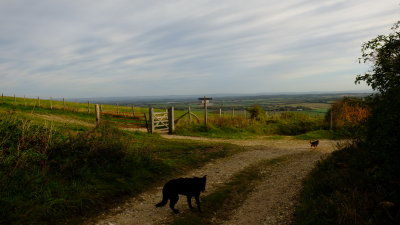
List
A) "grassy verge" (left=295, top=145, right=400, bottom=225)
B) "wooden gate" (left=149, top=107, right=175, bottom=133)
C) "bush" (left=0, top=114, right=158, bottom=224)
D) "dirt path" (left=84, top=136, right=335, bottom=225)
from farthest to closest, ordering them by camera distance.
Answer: "wooden gate" (left=149, top=107, right=175, bottom=133) → "dirt path" (left=84, top=136, right=335, bottom=225) → "bush" (left=0, top=114, right=158, bottom=224) → "grassy verge" (left=295, top=145, right=400, bottom=225)

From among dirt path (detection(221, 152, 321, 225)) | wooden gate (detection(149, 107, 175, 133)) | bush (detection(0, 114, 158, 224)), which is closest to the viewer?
bush (detection(0, 114, 158, 224))

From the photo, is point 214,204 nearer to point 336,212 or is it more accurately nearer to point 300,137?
point 336,212

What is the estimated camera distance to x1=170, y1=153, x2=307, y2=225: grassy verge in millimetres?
7332

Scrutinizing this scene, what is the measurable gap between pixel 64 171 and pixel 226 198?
5555mm

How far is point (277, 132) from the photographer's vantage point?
32250 mm

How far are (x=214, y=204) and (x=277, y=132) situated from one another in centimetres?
2523

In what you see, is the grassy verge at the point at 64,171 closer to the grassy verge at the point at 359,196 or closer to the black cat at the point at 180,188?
the black cat at the point at 180,188

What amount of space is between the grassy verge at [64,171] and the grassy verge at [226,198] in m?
2.65

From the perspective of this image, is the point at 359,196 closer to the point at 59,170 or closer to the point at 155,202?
the point at 155,202

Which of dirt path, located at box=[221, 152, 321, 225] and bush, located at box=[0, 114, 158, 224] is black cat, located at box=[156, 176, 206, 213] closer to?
dirt path, located at box=[221, 152, 321, 225]

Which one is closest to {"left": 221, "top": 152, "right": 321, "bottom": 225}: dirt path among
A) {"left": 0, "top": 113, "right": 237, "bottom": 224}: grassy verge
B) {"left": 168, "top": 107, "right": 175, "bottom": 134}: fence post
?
{"left": 0, "top": 113, "right": 237, "bottom": 224}: grassy verge

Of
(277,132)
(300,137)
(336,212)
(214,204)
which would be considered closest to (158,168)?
(214,204)

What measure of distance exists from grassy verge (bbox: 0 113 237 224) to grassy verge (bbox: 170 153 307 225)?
8.69 feet

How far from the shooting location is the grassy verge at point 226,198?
733 centimetres
